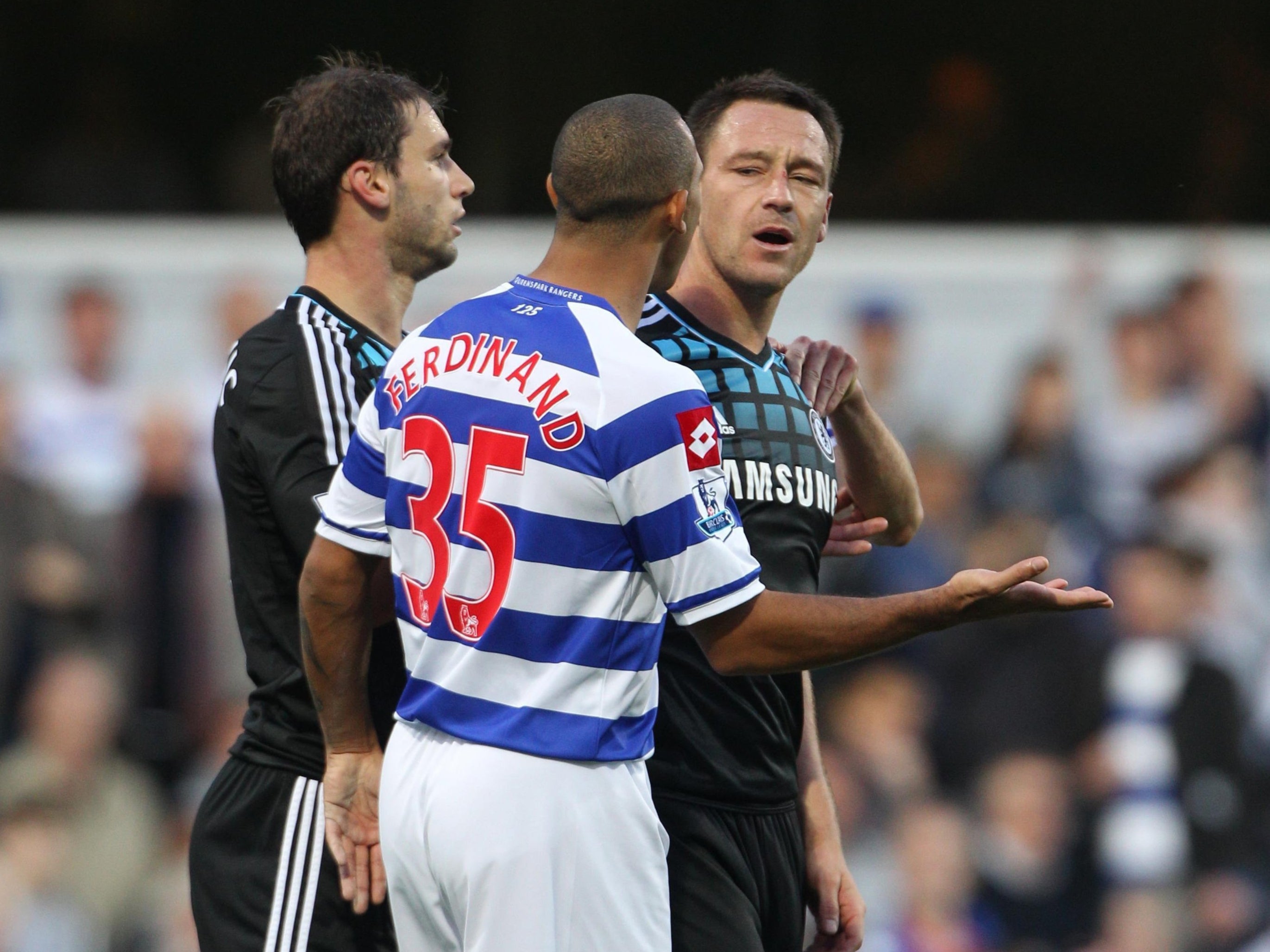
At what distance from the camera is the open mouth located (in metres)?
3.15

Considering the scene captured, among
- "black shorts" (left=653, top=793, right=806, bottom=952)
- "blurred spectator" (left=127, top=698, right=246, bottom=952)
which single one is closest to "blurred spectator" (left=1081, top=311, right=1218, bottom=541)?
"blurred spectator" (left=127, top=698, right=246, bottom=952)

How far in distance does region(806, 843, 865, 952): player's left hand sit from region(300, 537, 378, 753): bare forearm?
0.91m

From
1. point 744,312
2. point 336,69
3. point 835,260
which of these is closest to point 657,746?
point 744,312

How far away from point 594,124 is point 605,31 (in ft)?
19.9

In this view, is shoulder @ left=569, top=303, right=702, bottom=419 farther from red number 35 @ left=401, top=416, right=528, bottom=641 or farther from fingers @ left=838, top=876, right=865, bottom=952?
fingers @ left=838, top=876, right=865, bottom=952

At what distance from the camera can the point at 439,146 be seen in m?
3.20

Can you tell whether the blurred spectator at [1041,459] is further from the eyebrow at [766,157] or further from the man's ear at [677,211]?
the man's ear at [677,211]

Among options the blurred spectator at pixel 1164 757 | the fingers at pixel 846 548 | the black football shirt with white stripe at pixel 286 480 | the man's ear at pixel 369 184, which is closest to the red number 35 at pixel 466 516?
the black football shirt with white stripe at pixel 286 480

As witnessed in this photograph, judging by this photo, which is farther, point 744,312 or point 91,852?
point 91,852

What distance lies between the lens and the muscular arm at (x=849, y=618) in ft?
7.88

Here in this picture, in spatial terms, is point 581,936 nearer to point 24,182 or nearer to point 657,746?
point 657,746

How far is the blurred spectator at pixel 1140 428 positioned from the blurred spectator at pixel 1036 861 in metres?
1.21

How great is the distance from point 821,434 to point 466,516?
2.97 ft

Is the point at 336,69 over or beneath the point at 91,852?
over
